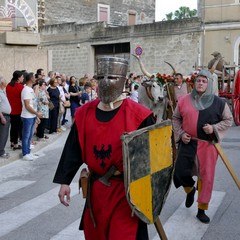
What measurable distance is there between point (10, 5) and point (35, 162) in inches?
735

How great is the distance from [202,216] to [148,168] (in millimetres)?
2376

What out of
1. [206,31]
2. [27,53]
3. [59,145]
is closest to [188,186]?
[59,145]

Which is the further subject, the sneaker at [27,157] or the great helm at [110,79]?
the sneaker at [27,157]

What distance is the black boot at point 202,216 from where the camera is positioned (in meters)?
5.39

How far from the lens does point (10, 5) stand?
85.3 feet

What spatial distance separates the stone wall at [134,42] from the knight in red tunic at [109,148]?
1989 centimetres

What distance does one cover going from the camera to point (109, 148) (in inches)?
131

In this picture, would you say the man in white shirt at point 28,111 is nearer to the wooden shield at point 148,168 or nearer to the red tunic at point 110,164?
the red tunic at point 110,164

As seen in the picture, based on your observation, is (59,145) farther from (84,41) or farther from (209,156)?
(84,41)

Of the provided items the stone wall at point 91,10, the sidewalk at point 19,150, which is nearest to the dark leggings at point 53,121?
the sidewalk at point 19,150

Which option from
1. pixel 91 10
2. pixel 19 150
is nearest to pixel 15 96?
pixel 19 150

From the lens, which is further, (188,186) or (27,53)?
(27,53)

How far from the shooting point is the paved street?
5.08 meters

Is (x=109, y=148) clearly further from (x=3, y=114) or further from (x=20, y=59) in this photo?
(x=20, y=59)
